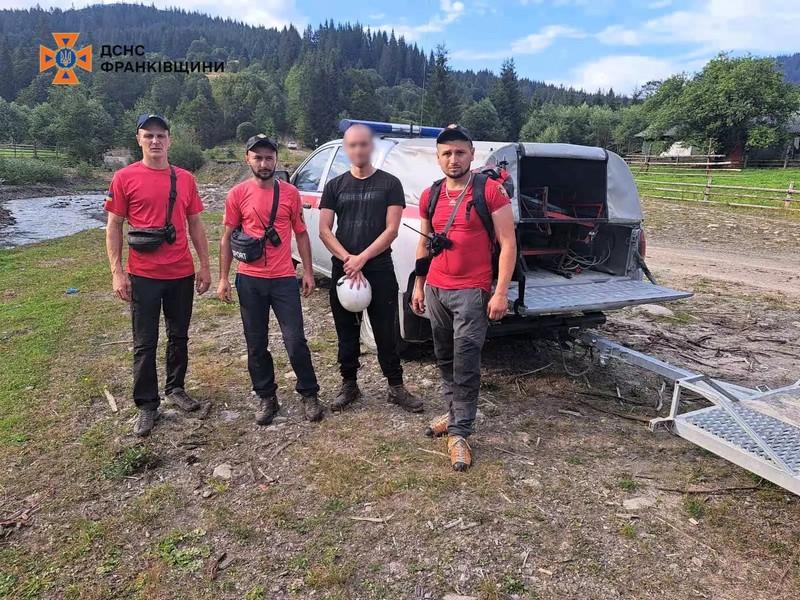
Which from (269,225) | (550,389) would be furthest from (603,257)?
(269,225)

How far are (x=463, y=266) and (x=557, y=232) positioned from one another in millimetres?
2152

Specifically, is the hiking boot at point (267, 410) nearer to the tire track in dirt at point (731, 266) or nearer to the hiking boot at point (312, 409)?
the hiking boot at point (312, 409)

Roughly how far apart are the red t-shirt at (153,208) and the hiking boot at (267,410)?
39.8 inches

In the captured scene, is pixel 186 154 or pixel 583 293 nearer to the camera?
pixel 583 293

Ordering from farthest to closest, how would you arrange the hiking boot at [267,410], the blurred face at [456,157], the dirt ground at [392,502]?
1. the hiking boot at [267,410]
2. the blurred face at [456,157]
3. the dirt ground at [392,502]

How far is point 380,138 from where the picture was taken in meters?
5.25

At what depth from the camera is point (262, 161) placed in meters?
3.46

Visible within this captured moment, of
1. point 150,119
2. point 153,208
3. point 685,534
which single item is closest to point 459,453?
point 685,534

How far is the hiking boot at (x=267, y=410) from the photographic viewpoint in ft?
12.0

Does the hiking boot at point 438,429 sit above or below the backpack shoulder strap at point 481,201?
below

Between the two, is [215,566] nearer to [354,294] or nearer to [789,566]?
[354,294]

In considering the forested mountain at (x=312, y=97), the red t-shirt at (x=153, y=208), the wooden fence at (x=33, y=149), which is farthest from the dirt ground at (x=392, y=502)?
the wooden fence at (x=33, y=149)

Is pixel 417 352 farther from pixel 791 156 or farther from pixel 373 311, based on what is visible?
pixel 791 156

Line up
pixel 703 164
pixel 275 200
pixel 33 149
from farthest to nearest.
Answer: pixel 33 149, pixel 703 164, pixel 275 200
